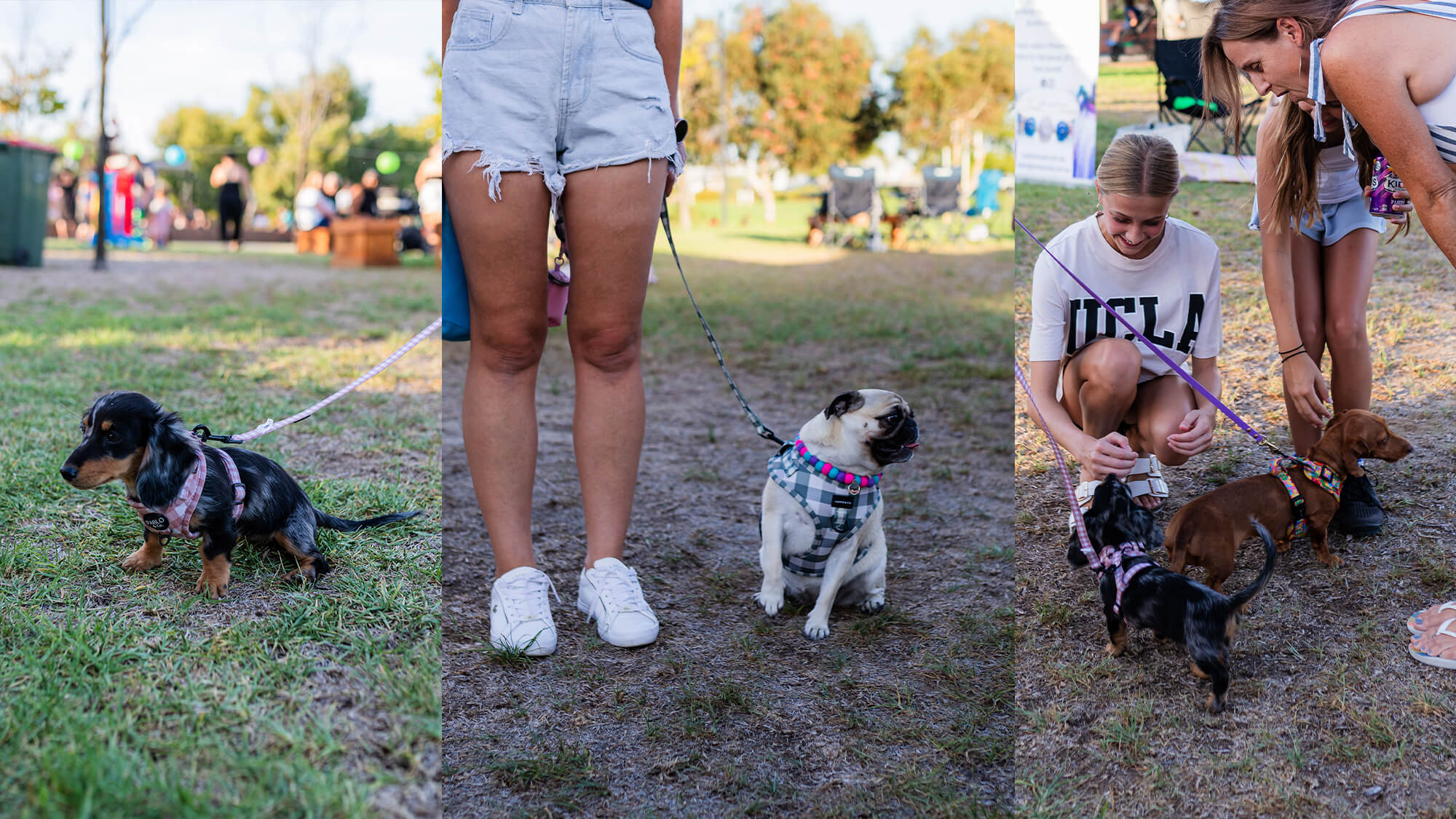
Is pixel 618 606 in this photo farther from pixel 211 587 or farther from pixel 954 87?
pixel 954 87

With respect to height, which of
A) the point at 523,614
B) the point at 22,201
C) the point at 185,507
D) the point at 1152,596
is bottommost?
the point at 523,614

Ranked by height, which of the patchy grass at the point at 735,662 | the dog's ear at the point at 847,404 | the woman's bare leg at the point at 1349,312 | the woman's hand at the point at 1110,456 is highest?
the woman's bare leg at the point at 1349,312

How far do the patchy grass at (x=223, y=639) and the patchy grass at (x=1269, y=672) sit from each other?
1.27 meters

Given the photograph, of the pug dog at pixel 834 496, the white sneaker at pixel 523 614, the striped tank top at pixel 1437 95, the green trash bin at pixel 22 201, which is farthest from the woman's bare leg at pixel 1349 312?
the green trash bin at pixel 22 201

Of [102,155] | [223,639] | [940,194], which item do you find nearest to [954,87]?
[940,194]

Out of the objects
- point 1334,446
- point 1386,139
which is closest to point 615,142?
point 1386,139

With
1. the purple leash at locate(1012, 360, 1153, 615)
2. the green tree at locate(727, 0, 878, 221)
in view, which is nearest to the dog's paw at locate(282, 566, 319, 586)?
the purple leash at locate(1012, 360, 1153, 615)

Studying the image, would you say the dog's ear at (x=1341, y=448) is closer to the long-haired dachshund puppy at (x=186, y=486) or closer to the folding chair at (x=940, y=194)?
the long-haired dachshund puppy at (x=186, y=486)

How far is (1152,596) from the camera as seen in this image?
2209 mm

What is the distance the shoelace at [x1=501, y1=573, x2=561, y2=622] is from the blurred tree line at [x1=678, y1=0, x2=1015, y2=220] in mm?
23746

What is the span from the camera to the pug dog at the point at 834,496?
8.47 feet

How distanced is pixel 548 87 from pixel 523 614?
124 centimetres

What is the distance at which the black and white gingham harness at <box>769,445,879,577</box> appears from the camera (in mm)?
2578

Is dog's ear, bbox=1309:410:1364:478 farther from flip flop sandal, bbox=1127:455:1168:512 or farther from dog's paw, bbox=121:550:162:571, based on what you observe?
dog's paw, bbox=121:550:162:571
